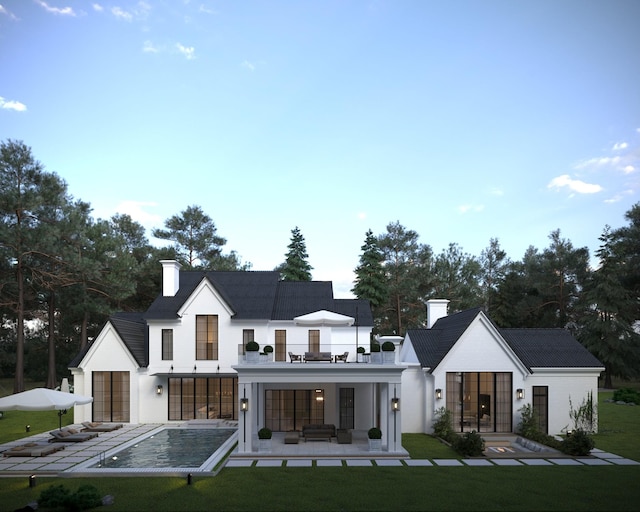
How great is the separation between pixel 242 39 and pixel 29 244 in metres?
24.5

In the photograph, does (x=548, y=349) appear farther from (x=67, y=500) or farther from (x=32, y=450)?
(x=32, y=450)

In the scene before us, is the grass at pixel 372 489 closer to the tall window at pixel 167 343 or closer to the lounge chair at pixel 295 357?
the lounge chair at pixel 295 357

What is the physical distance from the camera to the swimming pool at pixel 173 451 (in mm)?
18531

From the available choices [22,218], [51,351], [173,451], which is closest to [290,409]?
[173,451]

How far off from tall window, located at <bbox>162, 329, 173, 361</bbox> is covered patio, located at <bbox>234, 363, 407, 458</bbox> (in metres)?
6.91

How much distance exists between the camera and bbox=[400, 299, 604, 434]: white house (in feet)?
83.4

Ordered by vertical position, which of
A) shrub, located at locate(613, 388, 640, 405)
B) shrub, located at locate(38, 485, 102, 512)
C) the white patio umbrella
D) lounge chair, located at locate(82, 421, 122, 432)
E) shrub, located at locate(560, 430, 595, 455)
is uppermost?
the white patio umbrella

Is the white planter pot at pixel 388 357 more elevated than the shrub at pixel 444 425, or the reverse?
the white planter pot at pixel 388 357

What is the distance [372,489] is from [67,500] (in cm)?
851

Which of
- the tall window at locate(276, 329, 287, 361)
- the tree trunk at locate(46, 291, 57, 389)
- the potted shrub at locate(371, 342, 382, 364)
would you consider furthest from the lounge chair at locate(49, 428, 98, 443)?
the tree trunk at locate(46, 291, 57, 389)

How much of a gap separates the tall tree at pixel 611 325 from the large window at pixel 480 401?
90.6 ft

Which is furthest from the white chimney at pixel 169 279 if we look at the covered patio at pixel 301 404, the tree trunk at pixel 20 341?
the tree trunk at pixel 20 341

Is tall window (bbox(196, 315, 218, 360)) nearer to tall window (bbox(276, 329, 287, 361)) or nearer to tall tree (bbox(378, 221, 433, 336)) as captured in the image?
tall window (bbox(276, 329, 287, 361))

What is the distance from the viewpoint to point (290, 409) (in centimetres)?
2655
